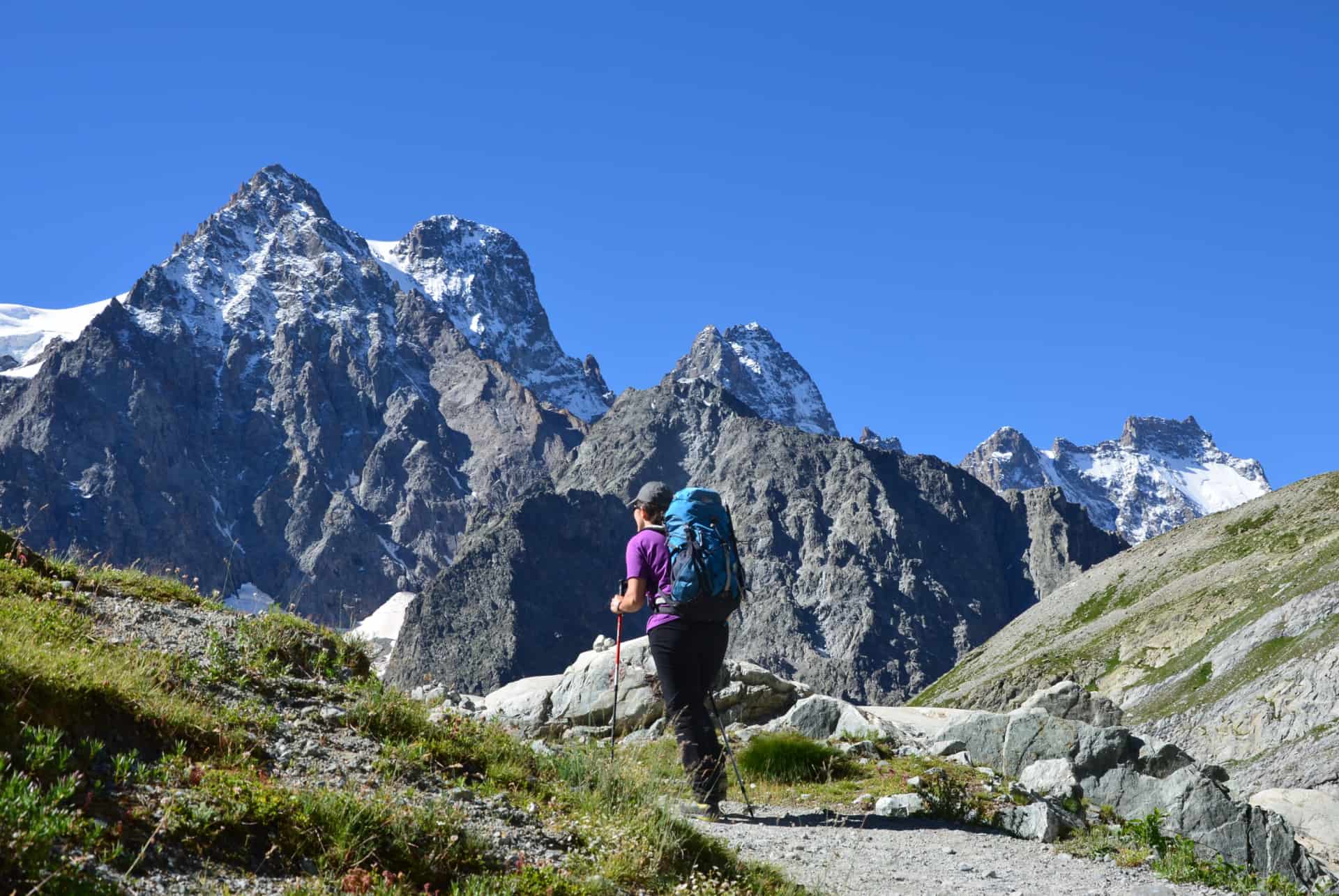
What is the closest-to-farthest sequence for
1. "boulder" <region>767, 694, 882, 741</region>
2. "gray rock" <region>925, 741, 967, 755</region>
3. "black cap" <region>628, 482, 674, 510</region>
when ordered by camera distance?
"black cap" <region>628, 482, 674, 510</region> < "gray rock" <region>925, 741, 967, 755</region> < "boulder" <region>767, 694, 882, 741</region>

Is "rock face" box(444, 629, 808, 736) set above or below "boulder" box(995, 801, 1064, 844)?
above

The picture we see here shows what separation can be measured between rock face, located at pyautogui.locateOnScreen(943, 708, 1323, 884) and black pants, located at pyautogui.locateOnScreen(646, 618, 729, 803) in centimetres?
367

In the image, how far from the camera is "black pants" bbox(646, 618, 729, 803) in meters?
9.87

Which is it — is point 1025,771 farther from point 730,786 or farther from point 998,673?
point 998,673

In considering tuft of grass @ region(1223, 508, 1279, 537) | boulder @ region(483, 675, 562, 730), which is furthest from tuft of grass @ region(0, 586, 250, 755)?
tuft of grass @ region(1223, 508, 1279, 537)

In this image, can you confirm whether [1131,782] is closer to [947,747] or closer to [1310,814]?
[947,747]

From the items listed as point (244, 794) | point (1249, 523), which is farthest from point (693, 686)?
point (1249, 523)

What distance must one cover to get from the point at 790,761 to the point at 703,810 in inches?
143

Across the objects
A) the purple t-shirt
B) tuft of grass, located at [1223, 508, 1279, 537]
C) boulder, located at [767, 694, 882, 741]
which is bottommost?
boulder, located at [767, 694, 882, 741]

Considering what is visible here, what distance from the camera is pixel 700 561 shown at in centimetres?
979

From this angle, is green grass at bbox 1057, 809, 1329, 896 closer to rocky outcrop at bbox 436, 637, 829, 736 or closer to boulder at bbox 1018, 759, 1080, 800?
boulder at bbox 1018, 759, 1080, 800

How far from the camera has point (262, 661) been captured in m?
9.41

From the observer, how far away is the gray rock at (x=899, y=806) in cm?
1142

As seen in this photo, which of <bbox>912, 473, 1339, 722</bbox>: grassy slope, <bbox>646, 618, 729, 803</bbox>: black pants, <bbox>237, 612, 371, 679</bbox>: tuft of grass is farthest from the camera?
<bbox>912, 473, 1339, 722</bbox>: grassy slope
